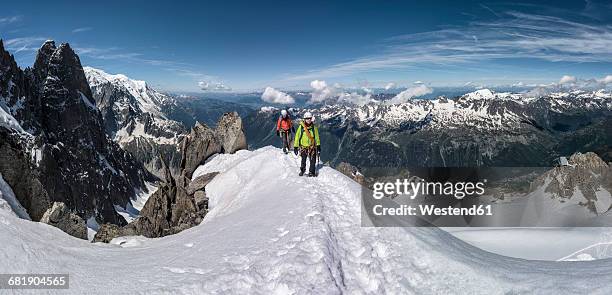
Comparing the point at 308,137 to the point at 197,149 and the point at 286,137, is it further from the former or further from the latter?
the point at 197,149

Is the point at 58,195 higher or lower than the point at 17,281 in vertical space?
lower

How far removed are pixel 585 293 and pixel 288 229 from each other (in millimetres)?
10467

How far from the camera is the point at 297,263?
13.4 metres

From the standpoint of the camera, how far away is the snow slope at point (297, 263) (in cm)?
1205

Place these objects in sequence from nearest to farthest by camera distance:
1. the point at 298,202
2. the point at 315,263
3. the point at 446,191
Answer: the point at 315,263
the point at 298,202
the point at 446,191

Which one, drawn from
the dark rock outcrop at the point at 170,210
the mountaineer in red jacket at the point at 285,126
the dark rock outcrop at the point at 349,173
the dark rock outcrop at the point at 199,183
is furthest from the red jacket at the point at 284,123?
the dark rock outcrop at the point at 349,173

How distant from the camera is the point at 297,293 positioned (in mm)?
12008

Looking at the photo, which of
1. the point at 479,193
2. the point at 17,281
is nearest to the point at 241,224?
the point at 17,281

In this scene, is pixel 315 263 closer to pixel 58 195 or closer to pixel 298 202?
pixel 298 202

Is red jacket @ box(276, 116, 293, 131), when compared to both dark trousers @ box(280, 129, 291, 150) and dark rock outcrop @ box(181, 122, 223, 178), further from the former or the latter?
dark rock outcrop @ box(181, 122, 223, 178)

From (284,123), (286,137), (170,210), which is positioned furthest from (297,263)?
(170,210)

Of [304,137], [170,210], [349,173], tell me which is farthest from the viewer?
[349,173]

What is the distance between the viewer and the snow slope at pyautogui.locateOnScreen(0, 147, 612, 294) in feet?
39.5

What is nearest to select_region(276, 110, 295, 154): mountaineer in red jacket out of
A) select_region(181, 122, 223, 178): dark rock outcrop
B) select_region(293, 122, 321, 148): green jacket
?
select_region(293, 122, 321, 148): green jacket
